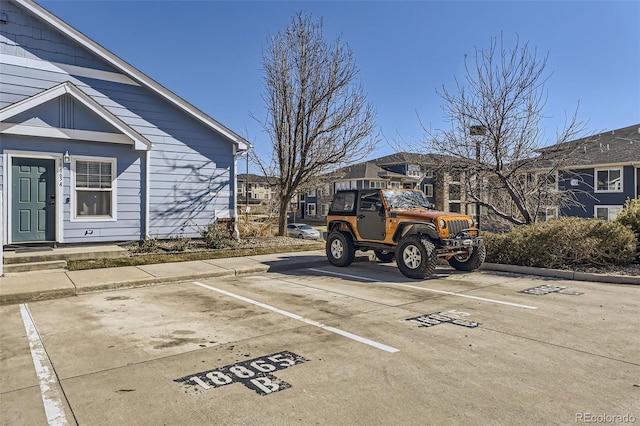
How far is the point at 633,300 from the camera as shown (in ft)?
22.3

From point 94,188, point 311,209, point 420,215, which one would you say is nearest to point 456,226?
point 420,215

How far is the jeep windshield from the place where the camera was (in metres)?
9.79

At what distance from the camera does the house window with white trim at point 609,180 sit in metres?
28.2

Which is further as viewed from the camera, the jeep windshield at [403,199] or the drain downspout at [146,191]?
the drain downspout at [146,191]

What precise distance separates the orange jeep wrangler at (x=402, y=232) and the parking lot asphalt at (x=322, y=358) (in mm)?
1612

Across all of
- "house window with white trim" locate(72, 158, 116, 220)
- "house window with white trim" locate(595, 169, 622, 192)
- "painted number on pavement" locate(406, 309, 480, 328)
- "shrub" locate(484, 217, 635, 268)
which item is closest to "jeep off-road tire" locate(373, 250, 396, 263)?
A: "shrub" locate(484, 217, 635, 268)

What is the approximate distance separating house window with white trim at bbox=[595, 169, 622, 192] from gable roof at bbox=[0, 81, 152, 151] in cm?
2968

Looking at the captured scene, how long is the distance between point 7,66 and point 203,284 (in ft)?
25.1

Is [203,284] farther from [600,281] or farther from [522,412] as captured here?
[600,281]

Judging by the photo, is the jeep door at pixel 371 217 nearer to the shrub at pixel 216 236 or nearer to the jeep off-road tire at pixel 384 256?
the jeep off-road tire at pixel 384 256

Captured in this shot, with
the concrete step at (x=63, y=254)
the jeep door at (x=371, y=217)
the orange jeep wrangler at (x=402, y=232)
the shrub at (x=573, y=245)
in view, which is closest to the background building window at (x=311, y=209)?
the orange jeep wrangler at (x=402, y=232)

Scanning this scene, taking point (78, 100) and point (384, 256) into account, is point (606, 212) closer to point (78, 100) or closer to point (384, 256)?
point (384, 256)

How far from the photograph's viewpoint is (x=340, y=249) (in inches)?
419

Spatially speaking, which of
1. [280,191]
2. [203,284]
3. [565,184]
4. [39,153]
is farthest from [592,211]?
[39,153]
